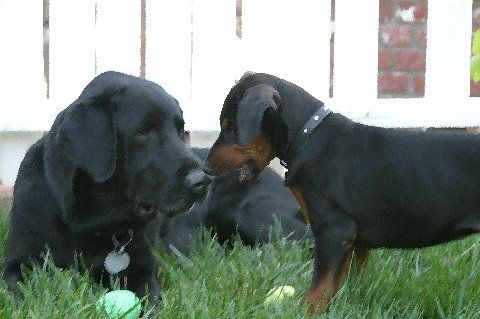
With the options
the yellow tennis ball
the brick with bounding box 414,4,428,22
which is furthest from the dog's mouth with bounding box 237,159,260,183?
the brick with bounding box 414,4,428,22

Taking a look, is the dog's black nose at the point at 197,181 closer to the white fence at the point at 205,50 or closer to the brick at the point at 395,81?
the white fence at the point at 205,50

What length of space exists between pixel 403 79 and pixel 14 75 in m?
2.90

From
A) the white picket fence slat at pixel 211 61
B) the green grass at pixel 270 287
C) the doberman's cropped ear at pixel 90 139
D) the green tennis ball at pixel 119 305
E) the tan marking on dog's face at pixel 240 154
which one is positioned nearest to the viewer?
the green tennis ball at pixel 119 305

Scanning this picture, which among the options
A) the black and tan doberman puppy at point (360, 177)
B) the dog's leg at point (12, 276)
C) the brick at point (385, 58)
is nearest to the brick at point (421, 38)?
the brick at point (385, 58)

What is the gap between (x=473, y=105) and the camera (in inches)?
213

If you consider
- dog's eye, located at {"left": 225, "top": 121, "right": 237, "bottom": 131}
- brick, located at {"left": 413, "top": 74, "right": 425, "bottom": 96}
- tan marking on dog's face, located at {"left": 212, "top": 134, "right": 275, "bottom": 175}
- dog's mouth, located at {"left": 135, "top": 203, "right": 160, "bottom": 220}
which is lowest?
dog's mouth, located at {"left": 135, "top": 203, "right": 160, "bottom": 220}

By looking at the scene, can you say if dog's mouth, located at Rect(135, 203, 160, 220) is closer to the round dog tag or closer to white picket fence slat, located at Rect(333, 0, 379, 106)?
the round dog tag

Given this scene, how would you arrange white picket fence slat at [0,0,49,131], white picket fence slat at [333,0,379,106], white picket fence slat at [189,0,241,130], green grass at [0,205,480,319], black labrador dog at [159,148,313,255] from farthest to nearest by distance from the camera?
white picket fence slat at [333,0,379,106]
white picket fence slat at [189,0,241,130]
white picket fence slat at [0,0,49,131]
black labrador dog at [159,148,313,255]
green grass at [0,205,480,319]

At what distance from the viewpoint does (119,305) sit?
2.74 metres

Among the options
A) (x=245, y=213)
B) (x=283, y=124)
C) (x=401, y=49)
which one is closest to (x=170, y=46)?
(x=245, y=213)

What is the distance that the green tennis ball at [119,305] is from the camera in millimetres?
2535

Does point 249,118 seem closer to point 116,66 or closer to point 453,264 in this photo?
point 453,264

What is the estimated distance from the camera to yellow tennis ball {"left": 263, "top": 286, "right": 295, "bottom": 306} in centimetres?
290

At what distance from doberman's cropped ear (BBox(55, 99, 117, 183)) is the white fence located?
201 cm
